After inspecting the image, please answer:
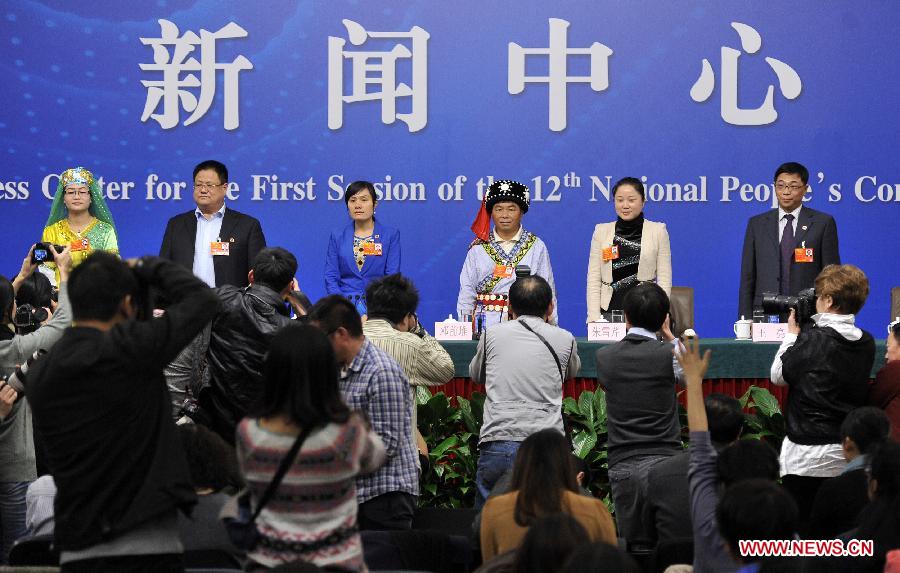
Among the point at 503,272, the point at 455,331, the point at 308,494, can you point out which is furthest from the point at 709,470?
the point at 503,272

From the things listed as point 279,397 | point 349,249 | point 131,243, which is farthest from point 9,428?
point 131,243

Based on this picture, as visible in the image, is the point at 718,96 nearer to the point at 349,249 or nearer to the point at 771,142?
the point at 771,142

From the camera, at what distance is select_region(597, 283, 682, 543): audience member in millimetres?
3299

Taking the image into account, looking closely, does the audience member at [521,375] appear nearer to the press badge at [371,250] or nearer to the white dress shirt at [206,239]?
the press badge at [371,250]

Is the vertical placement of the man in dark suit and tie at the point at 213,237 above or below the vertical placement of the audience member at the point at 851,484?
above

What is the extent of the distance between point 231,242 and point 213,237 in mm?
135

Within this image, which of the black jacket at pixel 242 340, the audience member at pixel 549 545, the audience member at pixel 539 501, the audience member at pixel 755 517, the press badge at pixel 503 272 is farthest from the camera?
the press badge at pixel 503 272

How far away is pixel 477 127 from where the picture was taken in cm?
703

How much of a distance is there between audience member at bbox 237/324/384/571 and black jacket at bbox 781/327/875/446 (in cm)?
185

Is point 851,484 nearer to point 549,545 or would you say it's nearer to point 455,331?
point 549,545

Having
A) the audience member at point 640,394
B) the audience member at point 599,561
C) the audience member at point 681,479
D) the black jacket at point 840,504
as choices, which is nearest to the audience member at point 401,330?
the audience member at point 640,394

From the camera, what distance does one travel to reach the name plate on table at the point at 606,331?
4930mm

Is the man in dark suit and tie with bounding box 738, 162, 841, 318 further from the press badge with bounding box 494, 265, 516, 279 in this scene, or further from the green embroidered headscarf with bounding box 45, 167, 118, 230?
the green embroidered headscarf with bounding box 45, 167, 118, 230

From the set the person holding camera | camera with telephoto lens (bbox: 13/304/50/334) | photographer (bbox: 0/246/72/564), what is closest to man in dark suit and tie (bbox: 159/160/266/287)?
camera with telephoto lens (bbox: 13/304/50/334)
